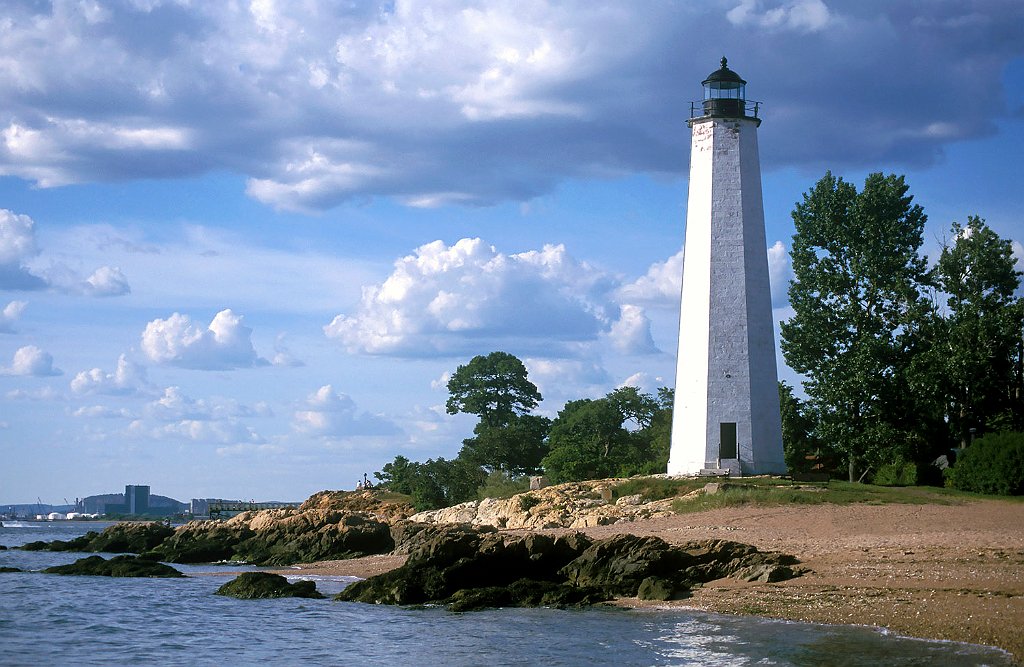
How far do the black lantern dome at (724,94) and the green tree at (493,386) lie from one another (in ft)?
119

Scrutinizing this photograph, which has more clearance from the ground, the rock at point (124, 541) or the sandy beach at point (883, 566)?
the sandy beach at point (883, 566)

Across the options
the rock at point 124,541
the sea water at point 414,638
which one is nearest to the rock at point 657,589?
the sea water at point 414,638

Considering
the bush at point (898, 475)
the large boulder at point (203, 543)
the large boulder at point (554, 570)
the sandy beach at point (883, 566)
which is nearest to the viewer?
the sandy beach at point (883, 566)

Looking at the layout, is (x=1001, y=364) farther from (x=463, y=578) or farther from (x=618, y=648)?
(x=618, y=648)

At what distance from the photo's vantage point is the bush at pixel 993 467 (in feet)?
122

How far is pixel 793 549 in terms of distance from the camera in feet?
84.0

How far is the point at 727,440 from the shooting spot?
3916cm

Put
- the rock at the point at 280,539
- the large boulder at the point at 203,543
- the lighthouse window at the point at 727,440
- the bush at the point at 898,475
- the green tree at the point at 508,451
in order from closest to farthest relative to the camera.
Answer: the rock at the point at 280,539 → the lighthouse window at the point at 727,440 → the bush at the point at 898,475 → the large boulder at the point at 203,543 → the green tree at the point at 508,451

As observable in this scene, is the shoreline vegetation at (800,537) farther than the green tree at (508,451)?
No

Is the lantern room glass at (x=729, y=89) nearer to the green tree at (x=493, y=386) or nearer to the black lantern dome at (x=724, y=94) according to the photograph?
the black lantern dome at (x=724, y=94)

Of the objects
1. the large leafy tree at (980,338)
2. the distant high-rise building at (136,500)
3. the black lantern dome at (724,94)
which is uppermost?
the black lantern dome at (724,94)

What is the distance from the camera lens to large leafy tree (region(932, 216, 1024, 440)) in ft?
141

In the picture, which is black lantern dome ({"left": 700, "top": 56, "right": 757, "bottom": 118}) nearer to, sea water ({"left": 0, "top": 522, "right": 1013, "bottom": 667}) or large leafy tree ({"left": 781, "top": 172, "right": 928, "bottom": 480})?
large leafy tree ({"left": 781, "top": 172, "right": 928, "bottom": 480})

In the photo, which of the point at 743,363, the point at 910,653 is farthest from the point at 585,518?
the point at 910,653
